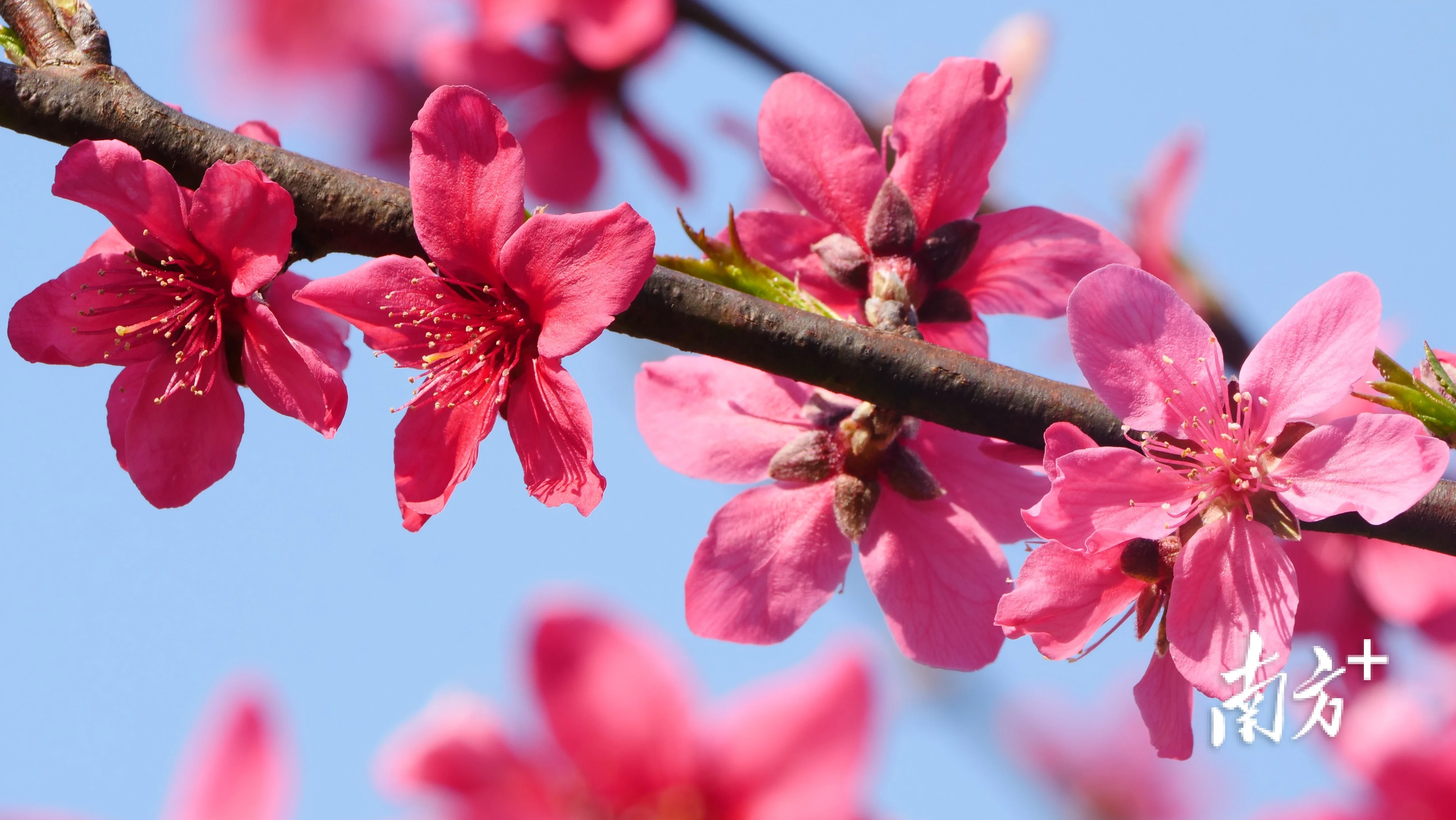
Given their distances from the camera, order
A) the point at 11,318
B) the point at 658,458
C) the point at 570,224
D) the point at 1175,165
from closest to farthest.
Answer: the point at 570,224 → the point at 11,318 → the point at 658,458 → the point at 1175,165

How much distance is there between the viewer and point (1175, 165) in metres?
2.65

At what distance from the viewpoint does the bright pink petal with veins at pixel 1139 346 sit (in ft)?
3.93

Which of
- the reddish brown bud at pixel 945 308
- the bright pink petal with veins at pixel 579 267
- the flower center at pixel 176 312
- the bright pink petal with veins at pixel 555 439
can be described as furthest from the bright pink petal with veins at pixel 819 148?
the flower center at pixel 176 312

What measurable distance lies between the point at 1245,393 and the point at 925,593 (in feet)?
1.58

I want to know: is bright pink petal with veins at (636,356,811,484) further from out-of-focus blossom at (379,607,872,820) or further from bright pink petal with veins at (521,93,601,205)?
bright pink petal with veins at (521,93,601,205)

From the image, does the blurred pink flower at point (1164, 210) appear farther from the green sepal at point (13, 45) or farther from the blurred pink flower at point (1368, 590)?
the green sepal at point (13, 45)

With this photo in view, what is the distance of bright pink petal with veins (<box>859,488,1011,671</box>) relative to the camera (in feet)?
4.70

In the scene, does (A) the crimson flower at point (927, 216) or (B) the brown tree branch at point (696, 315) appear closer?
(B) the brown tree branch at point (696, 315)

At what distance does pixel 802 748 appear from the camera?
4.20 ft

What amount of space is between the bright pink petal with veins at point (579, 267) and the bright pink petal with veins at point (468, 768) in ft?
1.78

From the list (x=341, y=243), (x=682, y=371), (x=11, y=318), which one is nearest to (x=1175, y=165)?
(x=682, y=371)

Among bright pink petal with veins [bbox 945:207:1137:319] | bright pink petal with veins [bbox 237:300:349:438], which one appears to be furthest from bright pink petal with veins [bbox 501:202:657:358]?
bright pink petal with veins [bbox 945:207:1137:319]

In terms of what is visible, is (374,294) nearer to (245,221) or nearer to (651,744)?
(245,221)

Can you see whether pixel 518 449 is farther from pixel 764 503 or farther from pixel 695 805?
pixel 695 805
